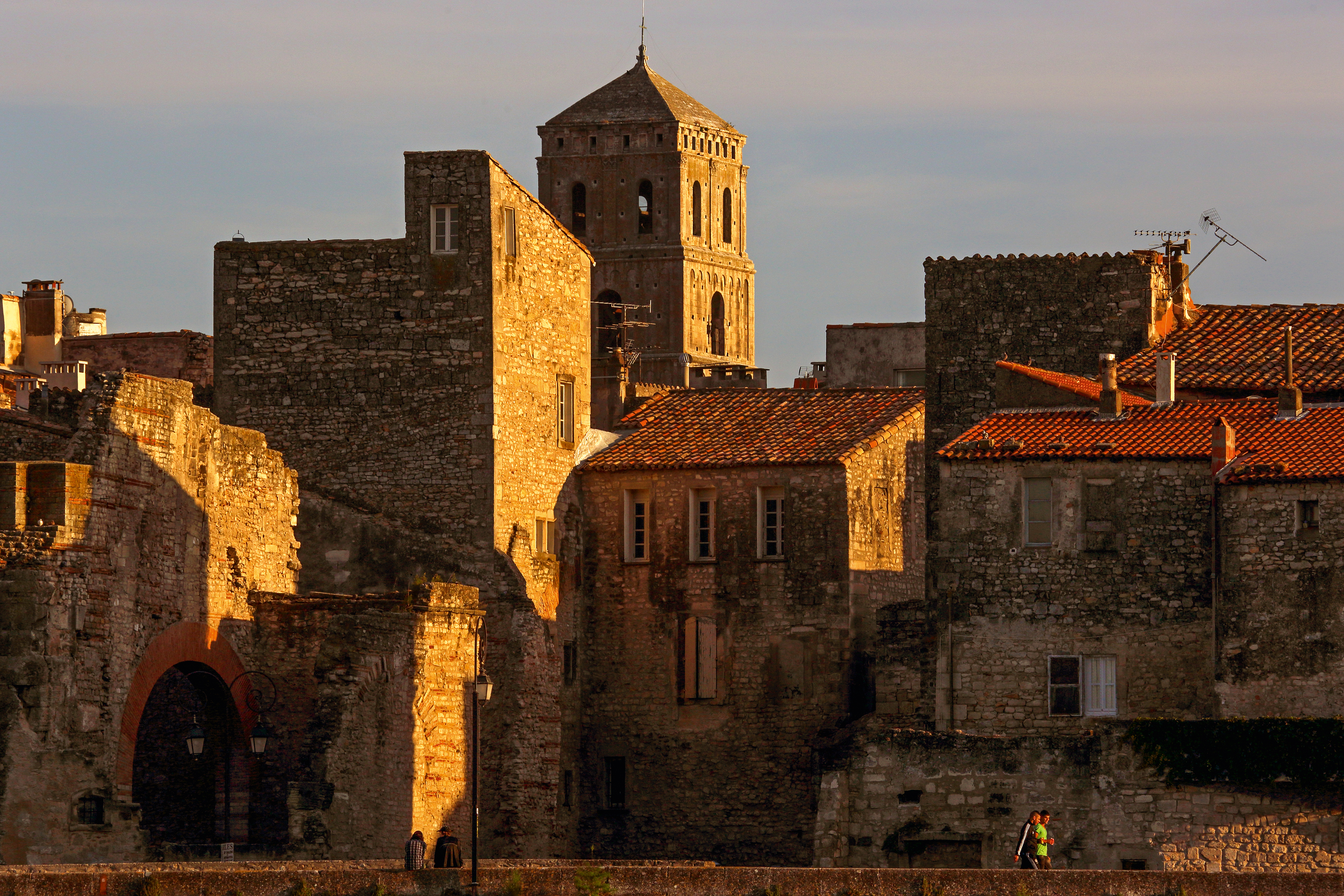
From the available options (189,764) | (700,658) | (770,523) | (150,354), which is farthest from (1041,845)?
(150,354)

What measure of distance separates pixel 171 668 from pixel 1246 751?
16.9m

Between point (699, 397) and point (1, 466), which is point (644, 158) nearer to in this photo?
point (699, 397)

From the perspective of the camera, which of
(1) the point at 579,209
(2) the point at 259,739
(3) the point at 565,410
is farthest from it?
(1) the point at 579,209

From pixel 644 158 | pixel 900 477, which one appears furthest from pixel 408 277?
pixel 644 158

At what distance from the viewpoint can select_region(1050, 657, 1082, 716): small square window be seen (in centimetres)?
4872

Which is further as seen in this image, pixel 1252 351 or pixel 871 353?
pixel 871 353

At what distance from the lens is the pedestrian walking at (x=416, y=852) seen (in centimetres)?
4266

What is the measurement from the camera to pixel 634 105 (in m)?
97.6

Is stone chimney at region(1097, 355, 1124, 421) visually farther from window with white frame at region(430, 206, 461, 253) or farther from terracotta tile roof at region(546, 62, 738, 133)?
terracotta tile roof at region(546, 62, 738, 133)

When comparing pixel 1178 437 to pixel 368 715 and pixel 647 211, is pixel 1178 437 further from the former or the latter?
pixel 647 211

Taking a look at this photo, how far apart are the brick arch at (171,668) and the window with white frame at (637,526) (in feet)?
34.4

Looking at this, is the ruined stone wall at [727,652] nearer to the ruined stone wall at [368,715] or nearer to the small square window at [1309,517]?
the ruined stone wall at [368,715]

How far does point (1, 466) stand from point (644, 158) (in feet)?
182

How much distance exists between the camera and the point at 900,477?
5778 centimetres
